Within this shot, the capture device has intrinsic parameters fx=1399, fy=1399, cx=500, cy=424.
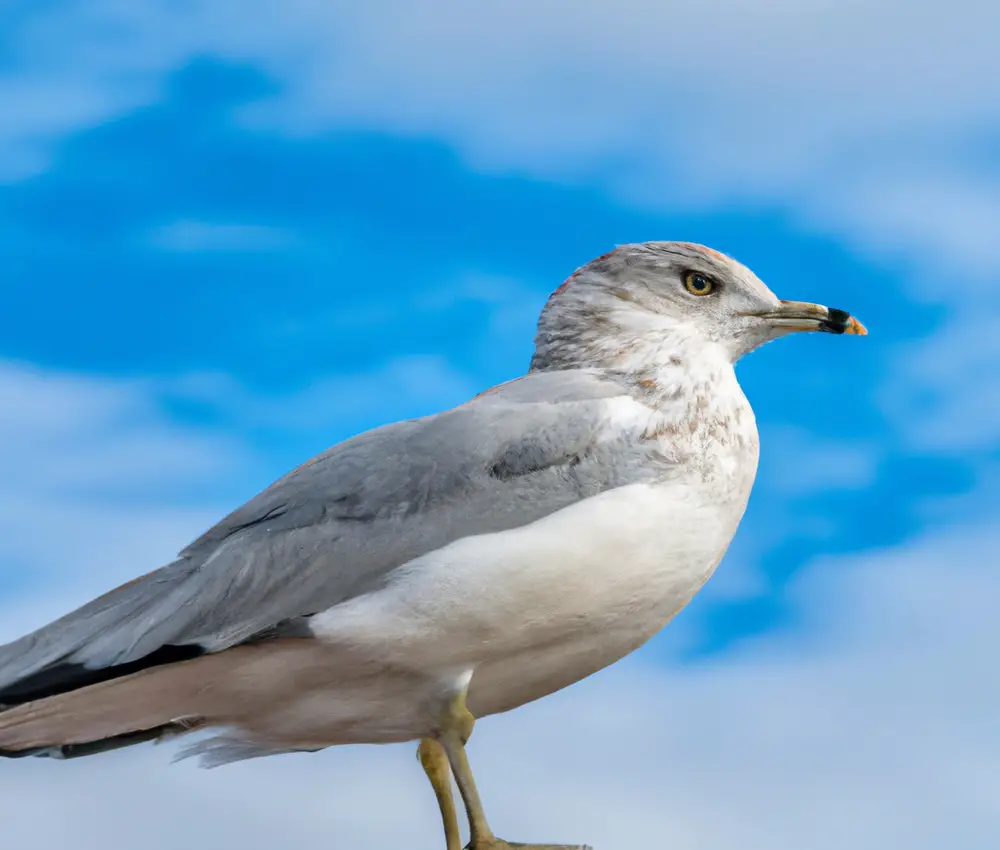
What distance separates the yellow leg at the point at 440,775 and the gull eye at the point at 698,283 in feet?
7.38

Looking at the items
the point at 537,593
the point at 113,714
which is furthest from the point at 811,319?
the point at 113,714

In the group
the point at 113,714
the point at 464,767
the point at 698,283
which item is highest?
the point at 698,283

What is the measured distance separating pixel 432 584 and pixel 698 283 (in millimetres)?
1909

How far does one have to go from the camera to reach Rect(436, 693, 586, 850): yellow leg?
5477mm

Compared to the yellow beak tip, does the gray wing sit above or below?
below

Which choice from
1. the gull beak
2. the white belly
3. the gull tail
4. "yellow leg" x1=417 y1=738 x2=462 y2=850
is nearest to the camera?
the white belly

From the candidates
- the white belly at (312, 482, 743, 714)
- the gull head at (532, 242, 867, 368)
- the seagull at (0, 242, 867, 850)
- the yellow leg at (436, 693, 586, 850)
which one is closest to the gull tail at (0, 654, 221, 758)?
the seagull at (0, 242, 867, 850)

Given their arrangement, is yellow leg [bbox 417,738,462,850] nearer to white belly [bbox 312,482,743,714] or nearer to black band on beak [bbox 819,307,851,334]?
white belly [bbox 312,482,743,714]

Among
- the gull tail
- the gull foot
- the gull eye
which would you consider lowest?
the gull foot

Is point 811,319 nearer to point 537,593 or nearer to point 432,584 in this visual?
point 537,593

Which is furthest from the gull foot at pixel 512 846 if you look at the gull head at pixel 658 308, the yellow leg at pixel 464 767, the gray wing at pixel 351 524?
the gull head at pixel 658 308

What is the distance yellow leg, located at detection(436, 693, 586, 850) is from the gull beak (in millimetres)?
2199

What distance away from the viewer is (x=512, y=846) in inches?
220

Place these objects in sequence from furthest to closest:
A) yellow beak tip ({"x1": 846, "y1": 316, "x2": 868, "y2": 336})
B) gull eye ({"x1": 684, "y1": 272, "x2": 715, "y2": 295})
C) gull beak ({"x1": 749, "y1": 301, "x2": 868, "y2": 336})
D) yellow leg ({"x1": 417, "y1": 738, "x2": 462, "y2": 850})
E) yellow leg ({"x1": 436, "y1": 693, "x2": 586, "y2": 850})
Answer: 1. yellow beak tip ({"x1": 846, "y1": 316, "x2": 868, "y2": 336})
2. gull beak ({"x1": 749, "y1": 301, "x2": 868, "y2": 336})
3. gull eye ({"x1": 684, "y1": 272, "x2": 715, "y2": 295})
4. yellow leg ({"x1": 417, "y1": 738, "x2": 462, "y2": 850})
5. yellow leg ({"x1": 436, "y1": 693, "x2": 586, "y2": 850})
